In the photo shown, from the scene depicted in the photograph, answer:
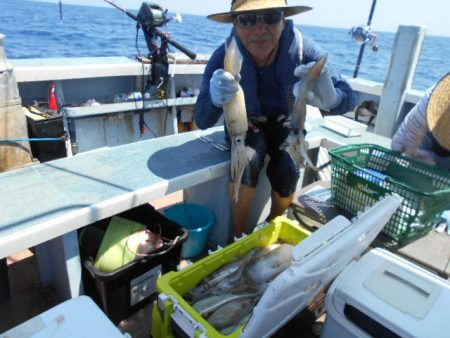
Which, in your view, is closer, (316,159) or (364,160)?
(364,160)

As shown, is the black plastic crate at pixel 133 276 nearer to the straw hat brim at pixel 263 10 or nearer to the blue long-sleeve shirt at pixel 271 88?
the blue long-sleeve shirt at pixel 271 88

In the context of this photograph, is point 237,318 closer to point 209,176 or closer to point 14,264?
point 209,176

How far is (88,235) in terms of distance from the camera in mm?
2395

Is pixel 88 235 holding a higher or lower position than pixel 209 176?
lower

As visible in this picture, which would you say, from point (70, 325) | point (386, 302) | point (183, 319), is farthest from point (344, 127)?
point (70, 325)

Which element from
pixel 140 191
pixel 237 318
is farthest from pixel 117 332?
pixel 140 191

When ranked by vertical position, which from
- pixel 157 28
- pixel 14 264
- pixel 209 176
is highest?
pixel 157 28

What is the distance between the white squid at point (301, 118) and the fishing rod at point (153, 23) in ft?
9.73

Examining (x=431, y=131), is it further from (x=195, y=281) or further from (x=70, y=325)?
(x=70, y=325)

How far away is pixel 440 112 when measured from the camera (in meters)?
2.37

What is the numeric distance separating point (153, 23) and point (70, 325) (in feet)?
14.5

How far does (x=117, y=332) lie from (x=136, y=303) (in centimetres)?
95

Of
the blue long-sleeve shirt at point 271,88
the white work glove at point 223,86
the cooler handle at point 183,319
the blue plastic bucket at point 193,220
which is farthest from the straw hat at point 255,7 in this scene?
the cooler handle at point 183,319

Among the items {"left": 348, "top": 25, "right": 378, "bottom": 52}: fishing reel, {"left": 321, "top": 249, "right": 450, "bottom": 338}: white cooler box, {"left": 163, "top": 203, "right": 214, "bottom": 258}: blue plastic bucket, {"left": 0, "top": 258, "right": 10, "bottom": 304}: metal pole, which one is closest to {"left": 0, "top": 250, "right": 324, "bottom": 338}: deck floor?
{"left": 0, "top": 258, "right": 10, "bottom": 304}: metal pole
